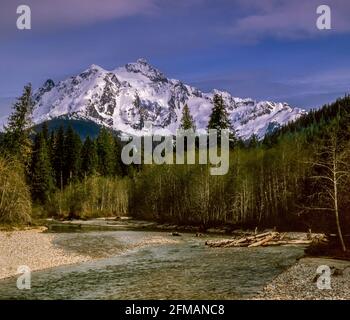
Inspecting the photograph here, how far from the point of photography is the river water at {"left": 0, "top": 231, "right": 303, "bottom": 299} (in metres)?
24.1

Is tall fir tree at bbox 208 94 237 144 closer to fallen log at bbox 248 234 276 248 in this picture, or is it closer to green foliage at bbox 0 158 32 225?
green foliage at bbox 0 158 32 225

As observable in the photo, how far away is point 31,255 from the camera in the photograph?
36.2 metres

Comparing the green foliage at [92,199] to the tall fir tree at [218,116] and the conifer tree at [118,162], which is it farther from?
the tall fir tree at [218,116]

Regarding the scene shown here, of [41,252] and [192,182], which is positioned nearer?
[41,252]

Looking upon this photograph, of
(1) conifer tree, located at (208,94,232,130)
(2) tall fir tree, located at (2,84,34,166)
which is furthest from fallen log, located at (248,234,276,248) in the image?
(1) conifer tree, located at (208,94,232,130)

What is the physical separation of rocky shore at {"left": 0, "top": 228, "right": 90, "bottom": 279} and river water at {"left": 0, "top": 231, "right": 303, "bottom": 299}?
1.39 meters

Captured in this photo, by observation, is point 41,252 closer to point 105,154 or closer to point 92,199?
point 92,199

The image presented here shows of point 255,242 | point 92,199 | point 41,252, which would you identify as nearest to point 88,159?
point 92,199

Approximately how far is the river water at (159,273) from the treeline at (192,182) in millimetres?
8292

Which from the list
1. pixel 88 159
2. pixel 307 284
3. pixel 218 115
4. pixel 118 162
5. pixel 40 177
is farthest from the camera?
pixel 118 162

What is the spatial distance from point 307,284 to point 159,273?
10.2 meters

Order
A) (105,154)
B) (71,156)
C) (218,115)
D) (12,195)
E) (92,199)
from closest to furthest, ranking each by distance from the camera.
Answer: (12,195)
(218,115)
(92,199)
(71,156)
(105,154)

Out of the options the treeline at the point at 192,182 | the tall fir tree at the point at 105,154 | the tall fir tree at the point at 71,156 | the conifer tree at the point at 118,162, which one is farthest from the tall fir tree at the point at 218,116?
the tall fir tree at the point at 71,156
